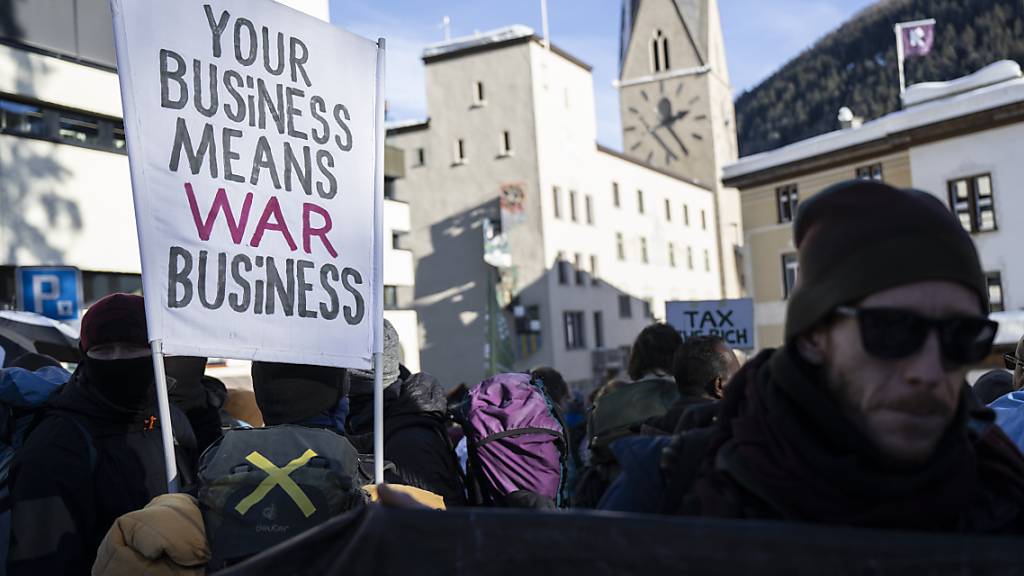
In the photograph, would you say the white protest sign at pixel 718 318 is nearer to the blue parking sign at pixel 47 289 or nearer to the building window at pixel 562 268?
the blue parking sign at pixel 47 289

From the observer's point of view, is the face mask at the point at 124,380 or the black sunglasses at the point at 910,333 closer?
the black sunglasses at the point at 910,333

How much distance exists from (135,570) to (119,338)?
1244 mm

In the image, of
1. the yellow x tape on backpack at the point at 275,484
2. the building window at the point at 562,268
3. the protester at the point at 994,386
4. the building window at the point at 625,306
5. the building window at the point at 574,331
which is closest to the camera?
the yellow x tape on backpack at the point at 275,484

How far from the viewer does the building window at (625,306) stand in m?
50.1

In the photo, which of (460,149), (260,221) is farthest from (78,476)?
(460,149)

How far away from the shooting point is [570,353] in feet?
148

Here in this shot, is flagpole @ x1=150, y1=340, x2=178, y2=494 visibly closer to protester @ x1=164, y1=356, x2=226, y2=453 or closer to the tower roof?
protester @ x1=164, y1=356, x2=226, y2=453

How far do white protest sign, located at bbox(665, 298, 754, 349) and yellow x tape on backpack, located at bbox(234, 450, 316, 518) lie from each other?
1123 cm

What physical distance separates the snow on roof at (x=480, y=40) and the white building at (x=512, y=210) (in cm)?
7

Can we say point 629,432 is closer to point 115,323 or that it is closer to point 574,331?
point 115,323

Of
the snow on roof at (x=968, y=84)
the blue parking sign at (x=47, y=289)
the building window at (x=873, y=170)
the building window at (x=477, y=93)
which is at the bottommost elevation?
the blue parking sign at (x=47, y=289)

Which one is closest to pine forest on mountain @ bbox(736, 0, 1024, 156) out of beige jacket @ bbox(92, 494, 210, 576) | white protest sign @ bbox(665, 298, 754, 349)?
white protest sign @ bbox(665, 298, 754, 349)

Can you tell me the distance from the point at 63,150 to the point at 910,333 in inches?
868

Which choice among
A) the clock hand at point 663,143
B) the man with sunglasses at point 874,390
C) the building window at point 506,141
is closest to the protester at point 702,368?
the man with sunglasses at point 874,390
